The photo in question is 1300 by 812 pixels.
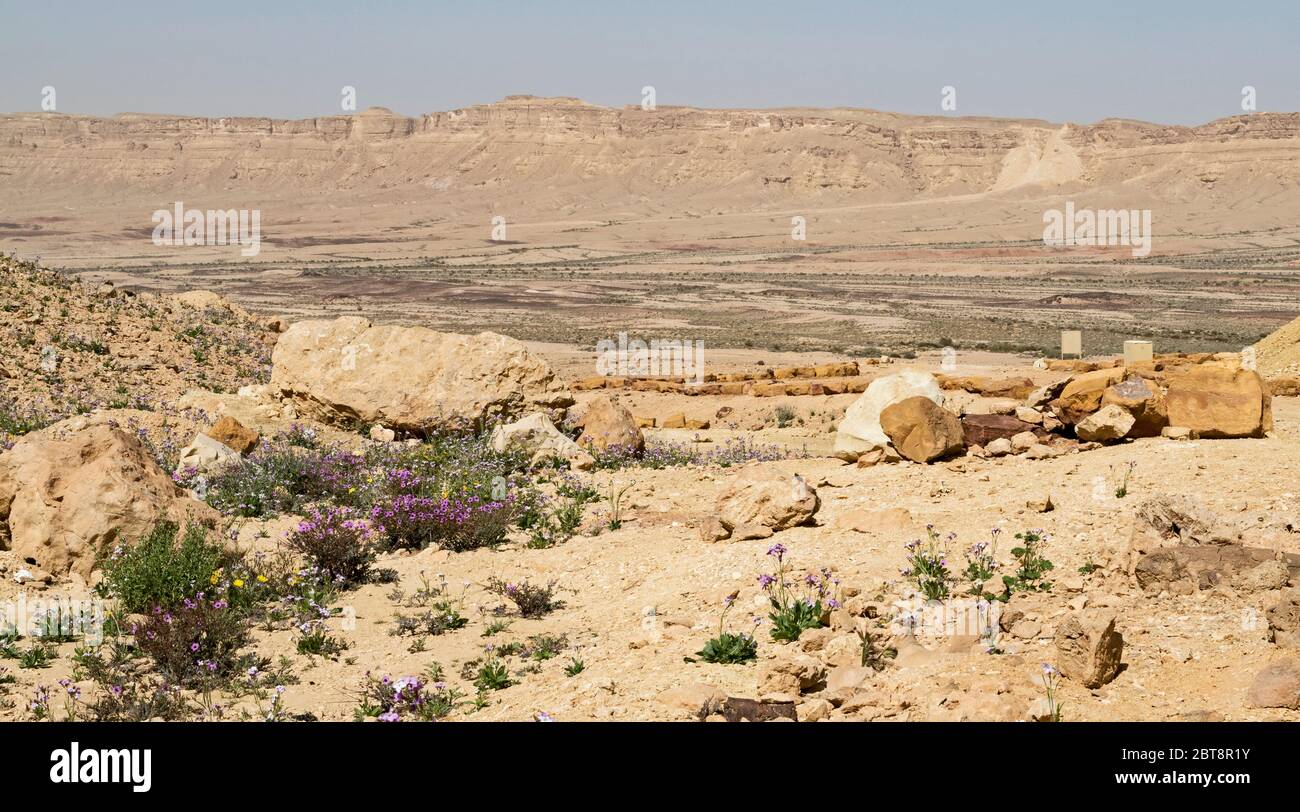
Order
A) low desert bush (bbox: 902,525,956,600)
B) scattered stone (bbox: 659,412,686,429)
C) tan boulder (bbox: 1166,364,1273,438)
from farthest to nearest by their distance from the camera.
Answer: scattered stone (bbox: 659,412,686,429) → tan boulder (bbox: 1166,364,1273,438) → low desert bush (bbox: 902,525,956,600)

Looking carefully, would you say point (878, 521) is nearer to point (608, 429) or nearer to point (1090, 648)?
point (1090, 648)

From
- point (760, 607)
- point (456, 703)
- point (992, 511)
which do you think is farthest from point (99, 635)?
point (992, 511)

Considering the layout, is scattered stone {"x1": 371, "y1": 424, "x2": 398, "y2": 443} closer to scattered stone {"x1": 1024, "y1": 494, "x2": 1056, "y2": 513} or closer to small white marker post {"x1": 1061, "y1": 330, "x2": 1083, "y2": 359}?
scattered stone {"x1": 1024, "y1": 494, "x2": 1056, "y2": 513}

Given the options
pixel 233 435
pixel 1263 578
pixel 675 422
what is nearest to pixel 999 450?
pixel 1263 578

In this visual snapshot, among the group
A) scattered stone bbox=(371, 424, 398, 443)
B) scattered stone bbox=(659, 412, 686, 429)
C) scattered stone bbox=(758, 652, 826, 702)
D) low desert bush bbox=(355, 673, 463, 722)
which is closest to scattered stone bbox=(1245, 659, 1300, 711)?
scattered stone bbox=(758, 652, 826, 702)

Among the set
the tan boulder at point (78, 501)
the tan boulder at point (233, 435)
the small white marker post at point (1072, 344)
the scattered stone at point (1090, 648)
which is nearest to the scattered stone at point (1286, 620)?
the scattered stone at point (1090, 648)

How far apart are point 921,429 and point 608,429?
12.0ft

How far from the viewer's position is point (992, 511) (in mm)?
8445

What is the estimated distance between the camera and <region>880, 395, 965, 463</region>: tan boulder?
33.6 ft

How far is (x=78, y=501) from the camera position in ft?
26.2

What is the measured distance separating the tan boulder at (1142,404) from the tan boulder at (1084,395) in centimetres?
26

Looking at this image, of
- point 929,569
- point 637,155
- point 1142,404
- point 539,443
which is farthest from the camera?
point 637,155

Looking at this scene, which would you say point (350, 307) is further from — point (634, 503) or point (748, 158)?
point (748, 158)

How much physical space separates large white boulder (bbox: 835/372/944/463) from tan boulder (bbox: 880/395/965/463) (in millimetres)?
219
